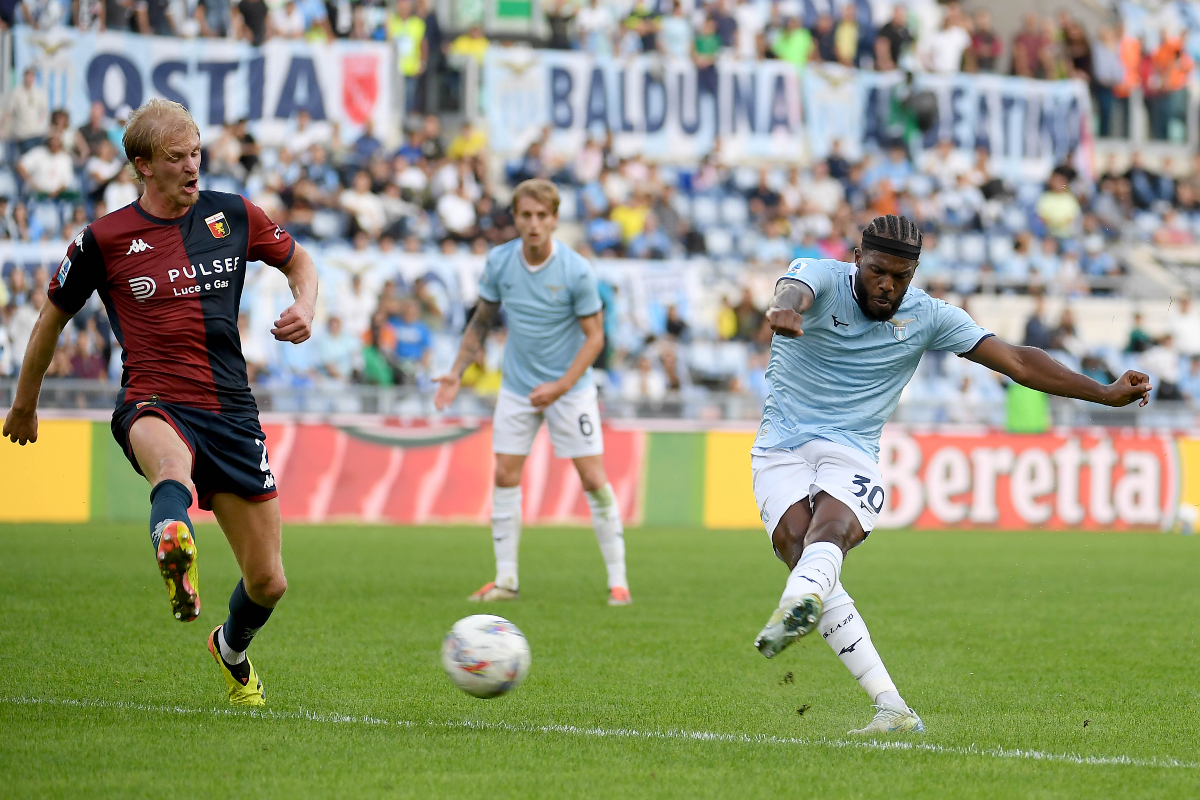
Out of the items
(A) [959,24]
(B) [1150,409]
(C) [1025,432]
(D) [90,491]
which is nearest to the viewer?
(D) [90,491]

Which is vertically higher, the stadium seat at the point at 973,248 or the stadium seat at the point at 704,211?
the stadium seat at the point at 704,211

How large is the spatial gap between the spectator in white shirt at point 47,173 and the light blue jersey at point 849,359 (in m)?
15.2

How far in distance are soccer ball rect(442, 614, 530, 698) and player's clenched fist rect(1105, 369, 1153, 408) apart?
8.22ft

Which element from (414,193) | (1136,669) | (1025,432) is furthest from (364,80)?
(1136,669)

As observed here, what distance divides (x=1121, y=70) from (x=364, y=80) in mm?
14790

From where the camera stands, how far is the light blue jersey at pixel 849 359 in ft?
20.8

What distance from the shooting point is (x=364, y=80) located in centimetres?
2267

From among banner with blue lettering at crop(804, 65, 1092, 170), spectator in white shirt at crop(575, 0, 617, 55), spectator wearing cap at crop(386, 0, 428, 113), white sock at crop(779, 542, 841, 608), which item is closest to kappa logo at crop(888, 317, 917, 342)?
white sock at crop(779, 542, 841, 608)

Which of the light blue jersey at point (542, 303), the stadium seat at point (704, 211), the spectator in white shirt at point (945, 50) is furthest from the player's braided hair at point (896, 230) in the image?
the spectator in white shirt at point (945, 50)

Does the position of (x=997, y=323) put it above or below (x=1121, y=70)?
below

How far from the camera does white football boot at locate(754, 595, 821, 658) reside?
5.29 m

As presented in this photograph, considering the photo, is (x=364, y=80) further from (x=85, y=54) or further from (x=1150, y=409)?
(x=1150, y=409)

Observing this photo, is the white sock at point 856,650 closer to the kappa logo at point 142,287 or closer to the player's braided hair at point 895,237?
the player's braided hair at point 895,237

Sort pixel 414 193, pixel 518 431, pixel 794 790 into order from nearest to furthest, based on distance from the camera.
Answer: pixel 794 790 < pixel 518 431 < pixel 414 193
